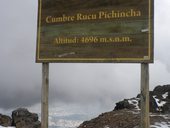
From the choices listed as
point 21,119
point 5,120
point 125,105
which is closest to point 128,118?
point 125,105

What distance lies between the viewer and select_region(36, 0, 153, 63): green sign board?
39.0ft

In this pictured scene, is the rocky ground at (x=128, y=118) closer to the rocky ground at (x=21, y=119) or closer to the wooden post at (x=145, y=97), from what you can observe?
the rocky ground at (x=21, y=119)

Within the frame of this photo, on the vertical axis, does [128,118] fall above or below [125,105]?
below

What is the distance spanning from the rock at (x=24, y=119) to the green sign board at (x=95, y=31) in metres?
16.1

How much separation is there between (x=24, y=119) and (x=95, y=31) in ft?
65.9

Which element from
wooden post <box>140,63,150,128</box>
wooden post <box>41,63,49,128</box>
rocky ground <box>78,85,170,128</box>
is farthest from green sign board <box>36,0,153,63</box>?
rocky ground <box>78,85,170,128</box>

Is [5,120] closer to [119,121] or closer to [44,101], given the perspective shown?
[119,121]

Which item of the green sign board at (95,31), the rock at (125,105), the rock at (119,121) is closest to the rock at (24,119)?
the rock at (125,105)

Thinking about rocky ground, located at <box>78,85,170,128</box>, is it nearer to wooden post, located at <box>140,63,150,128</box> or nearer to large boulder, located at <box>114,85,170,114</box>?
large boulder, located at <box>114,85,170,114</box>

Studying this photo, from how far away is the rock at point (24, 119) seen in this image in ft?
96.7

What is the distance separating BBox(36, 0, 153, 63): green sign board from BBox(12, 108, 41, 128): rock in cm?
1610

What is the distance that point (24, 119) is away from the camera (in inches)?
1239

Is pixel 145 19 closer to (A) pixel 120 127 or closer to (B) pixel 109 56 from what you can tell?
(B) pixel 109 56

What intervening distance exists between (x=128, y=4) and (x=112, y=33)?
94cm
